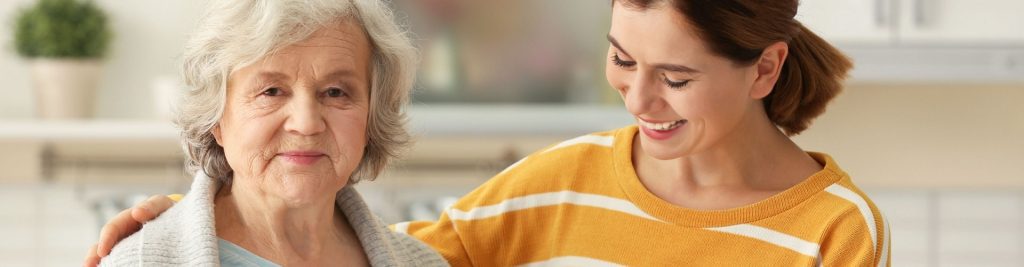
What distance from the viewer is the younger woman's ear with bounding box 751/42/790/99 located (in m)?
1.50

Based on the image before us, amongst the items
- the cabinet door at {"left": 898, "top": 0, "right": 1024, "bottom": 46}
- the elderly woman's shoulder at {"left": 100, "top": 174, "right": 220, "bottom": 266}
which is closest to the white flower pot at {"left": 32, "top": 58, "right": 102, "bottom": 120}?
the elderly woman's shoulder at {"left": 100, "top": 174, "right": 220, "bottom": 266}

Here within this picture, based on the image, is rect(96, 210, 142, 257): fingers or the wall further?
the wall

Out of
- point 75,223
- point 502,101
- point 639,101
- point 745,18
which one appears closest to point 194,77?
point 639,101

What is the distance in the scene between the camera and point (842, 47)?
2.69m

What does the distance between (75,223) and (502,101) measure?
46.2 inches

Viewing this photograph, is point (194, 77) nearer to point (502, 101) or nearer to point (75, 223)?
point (502, 101)

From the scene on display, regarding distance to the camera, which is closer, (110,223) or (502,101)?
(110,223)

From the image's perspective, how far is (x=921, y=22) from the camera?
2.67 meters

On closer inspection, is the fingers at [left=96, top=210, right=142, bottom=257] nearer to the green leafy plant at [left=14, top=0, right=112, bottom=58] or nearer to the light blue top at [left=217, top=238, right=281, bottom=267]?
the light blue top at [left=217, top=238, right=281, bottom=267]

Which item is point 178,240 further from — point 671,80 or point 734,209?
point 734,209

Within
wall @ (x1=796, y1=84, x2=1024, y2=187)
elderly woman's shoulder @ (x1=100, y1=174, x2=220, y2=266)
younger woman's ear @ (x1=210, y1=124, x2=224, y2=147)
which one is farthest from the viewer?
wall @ (x1=796, y1=84, x2=1024, y2=187)

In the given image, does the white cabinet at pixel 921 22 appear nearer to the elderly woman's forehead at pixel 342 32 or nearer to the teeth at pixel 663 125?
the teeth at pixel 663 125

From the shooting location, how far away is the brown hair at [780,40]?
4.67ft

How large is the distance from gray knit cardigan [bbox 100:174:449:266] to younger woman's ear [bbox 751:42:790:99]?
48 cm
